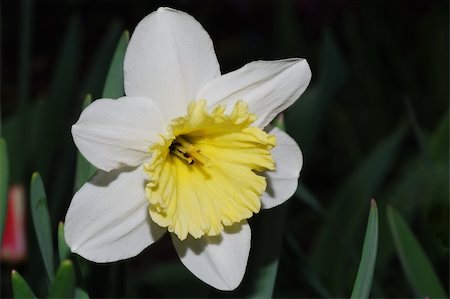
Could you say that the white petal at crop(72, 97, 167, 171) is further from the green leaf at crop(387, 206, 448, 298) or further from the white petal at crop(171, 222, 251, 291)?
the green leaf at crop(387, 206, 448, 298)

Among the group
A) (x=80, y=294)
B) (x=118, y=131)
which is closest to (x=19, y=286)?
(x=80, y=294)

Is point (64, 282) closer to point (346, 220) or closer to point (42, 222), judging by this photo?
point (42, 222)

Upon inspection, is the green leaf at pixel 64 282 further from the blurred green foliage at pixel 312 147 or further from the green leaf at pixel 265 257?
the green leaf at pixel 265 257

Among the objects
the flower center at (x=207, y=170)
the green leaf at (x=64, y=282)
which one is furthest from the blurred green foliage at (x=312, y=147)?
the flower center at (x=207, y=170)

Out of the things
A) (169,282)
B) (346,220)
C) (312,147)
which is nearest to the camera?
(346,220)

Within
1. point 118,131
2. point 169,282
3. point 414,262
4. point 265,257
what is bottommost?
point 169,282

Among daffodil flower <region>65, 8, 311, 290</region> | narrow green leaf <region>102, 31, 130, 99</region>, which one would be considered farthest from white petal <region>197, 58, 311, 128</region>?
narrow green leaf <region>102, 31, 130, 99</region>

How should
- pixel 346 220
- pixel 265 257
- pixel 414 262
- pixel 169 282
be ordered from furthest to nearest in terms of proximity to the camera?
pixel 169 282, pixel 346 220, pixel 414 262, pixel 265 257
